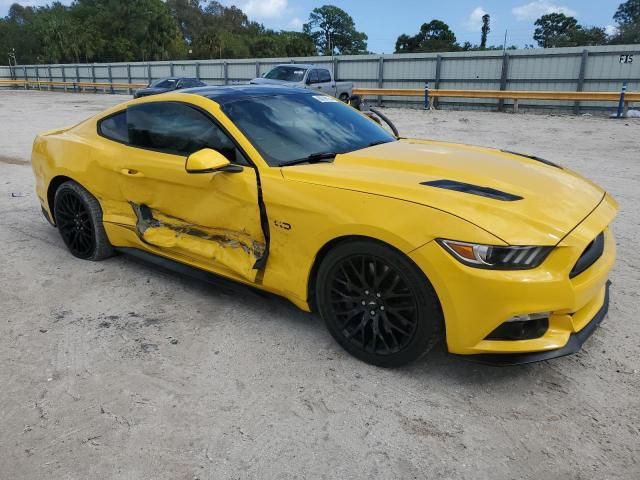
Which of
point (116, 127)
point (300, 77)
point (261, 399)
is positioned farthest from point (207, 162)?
point (300, 77)

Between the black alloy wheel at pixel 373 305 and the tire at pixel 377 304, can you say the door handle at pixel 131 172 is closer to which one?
the tire at pixel 377 304

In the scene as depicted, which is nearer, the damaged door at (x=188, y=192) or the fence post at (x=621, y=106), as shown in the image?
the damaged door at (x=188, y=192)

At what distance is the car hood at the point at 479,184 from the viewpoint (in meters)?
2.40

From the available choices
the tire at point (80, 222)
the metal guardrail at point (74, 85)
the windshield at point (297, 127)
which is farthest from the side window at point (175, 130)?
the metal guardrail at point (74, 85)

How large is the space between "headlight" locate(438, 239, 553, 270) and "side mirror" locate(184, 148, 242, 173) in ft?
4.96

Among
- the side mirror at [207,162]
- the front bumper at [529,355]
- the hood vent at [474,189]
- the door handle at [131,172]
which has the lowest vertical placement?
the front bumper at [529,355]

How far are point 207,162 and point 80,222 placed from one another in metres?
2.00

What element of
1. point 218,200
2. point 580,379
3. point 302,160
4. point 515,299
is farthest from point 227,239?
point 580,379

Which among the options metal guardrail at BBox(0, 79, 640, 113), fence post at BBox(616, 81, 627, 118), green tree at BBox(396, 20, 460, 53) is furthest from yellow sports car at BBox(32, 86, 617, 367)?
green tree at BBox(396, 20, 460, 53)

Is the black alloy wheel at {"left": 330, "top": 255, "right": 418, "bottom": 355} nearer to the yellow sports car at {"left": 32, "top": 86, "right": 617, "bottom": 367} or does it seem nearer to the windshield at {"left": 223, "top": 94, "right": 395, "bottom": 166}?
the yellow sports car at {"left": 32, "top": 86, "right": 617, "bottom": 367}

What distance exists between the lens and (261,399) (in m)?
2.62

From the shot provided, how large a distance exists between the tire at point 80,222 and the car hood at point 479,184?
2066 millimetres

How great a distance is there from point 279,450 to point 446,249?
1197 millimetres

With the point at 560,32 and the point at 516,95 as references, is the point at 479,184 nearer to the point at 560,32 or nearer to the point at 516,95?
the point at 516,95
